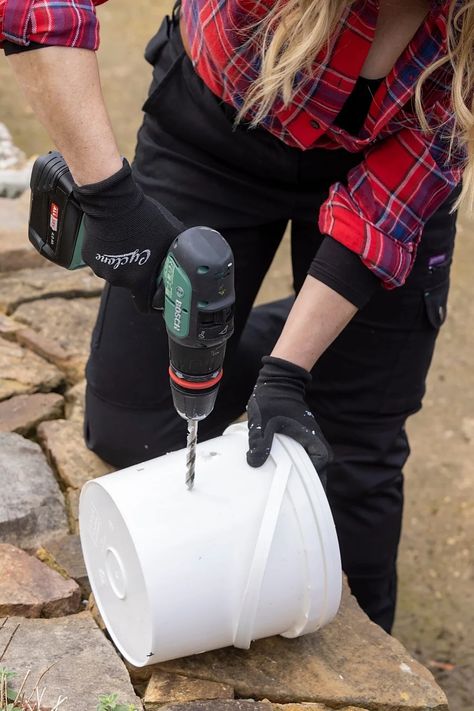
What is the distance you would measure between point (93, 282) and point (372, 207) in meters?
1.49

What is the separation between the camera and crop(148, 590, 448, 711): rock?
1925 mm

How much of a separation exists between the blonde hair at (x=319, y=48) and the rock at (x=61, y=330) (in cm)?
126

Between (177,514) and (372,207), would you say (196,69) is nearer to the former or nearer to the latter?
(372,207)

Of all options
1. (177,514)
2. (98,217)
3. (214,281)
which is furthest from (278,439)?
(98,217)

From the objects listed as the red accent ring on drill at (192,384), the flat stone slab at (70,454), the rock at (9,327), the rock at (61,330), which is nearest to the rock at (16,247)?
the rock at (61,330)

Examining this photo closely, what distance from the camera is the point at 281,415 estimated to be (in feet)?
6.34

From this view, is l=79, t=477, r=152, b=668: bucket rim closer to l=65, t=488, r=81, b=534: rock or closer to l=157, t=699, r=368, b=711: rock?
l=157, t=699, r=368, b=711: rock

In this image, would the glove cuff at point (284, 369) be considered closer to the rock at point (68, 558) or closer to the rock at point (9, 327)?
the rock at point (68, 558)

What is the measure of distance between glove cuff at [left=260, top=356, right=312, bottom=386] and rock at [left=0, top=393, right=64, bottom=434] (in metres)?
0.88

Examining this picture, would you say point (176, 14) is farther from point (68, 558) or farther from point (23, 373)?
point (68, 558)

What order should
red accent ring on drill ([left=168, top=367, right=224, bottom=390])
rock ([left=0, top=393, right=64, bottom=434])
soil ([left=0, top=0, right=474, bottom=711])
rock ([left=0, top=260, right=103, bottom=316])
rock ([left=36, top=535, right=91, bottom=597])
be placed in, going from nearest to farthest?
red accent ring on drill ([left=168, top=367, right=224, bottom=390]) < rock ([left=36, top=535, right=91, bottom=597]) < rock ([left=0, top=393, right=64, bottom=434]) < soil ([left=0, top=0, right=474, bottom=711]) < rock ([left=0, top=260, right=103, bottom=316])

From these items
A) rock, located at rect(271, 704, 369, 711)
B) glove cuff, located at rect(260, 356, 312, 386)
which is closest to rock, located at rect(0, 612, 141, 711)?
rock, located at rect(271, 704, 369, 711)

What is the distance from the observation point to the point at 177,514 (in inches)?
70.5

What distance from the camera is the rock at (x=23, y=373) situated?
283 cm
